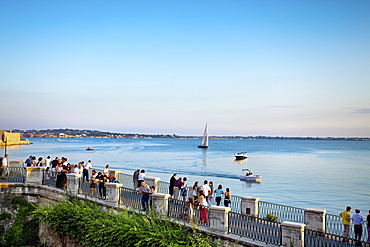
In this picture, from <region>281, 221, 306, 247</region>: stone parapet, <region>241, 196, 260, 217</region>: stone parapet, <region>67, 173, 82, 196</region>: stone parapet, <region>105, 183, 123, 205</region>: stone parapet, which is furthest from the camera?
<region>67, 173, 82, 196</region>: stone parapet

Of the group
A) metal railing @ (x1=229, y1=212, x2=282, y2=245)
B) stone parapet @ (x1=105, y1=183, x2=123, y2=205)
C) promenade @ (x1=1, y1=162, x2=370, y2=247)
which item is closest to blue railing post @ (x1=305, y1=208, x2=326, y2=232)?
promenade @ (x1=1, y1=162, x2=370, y2=247)

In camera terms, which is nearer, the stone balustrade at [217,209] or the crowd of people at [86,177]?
the stone balustrade at [217,209]

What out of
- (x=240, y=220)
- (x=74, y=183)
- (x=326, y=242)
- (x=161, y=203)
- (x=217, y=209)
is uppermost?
(x=217, y=209)

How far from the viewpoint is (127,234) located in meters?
14.0

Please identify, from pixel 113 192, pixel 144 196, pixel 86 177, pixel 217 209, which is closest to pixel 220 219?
pixel 217 209

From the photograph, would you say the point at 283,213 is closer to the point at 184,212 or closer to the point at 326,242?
the point at 326,242

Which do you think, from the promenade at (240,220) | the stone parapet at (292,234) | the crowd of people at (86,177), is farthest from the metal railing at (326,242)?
the crowd of people at (86,177)

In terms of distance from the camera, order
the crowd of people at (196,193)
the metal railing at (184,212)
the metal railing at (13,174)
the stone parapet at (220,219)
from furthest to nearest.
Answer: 1. the metal railing at (13,174)
2. the crowd of people at (196,193)
3. the metal railing at (184,212)
4. the stone parapet at (220,219)

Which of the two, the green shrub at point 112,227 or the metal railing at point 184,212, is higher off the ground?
the metal railing at point 184,212

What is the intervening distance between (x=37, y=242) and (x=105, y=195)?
4880 millimetres

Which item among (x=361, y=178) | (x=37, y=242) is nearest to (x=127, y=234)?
(x=37, y=242)

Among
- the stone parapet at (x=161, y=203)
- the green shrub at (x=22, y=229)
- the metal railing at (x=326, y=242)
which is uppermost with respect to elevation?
the stone parapet at (x=161, y=203)

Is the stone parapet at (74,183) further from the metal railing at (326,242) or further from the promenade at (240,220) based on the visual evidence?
the metal railing at (326,242)

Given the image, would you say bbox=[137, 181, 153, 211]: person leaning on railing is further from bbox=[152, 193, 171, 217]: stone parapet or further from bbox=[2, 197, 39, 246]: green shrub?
bbox=[2, 197, 39, 246]: green shrub
